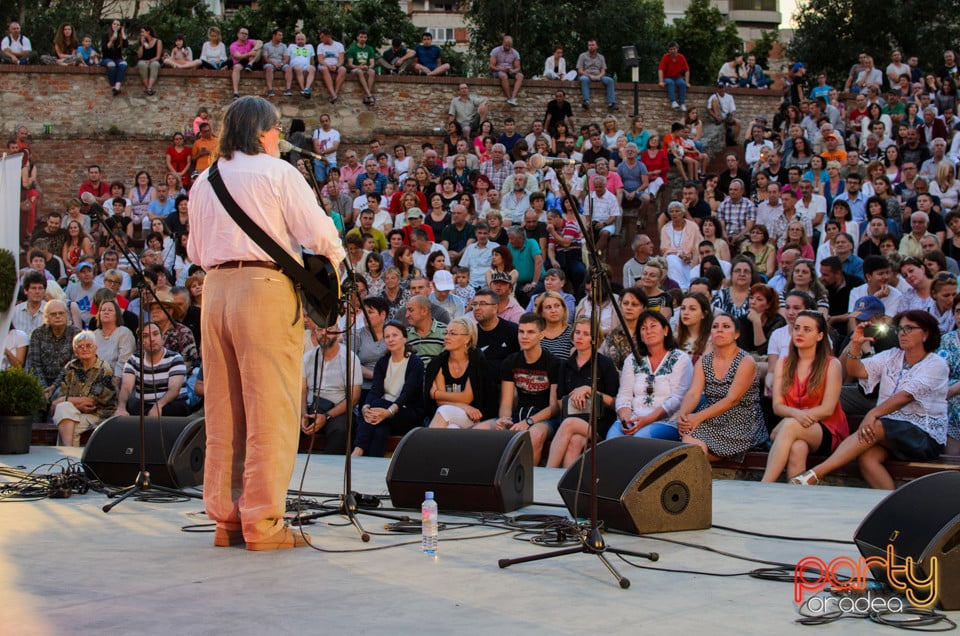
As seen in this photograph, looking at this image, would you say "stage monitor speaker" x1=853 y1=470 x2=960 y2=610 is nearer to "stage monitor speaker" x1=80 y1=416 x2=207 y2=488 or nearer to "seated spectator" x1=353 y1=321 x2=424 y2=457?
"stage monitor speaker" x1=80 y1=416 x2=207 y2=488

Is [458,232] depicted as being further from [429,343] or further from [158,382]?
[158,382]

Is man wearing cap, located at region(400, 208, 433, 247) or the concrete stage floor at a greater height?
man wearing cap, located at region(400, 208, 433, 247)

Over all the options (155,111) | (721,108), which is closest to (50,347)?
(155,111)

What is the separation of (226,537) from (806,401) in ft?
13.3

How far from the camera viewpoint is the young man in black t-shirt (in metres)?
8.20

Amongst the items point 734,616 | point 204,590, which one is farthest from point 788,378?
point 204,590

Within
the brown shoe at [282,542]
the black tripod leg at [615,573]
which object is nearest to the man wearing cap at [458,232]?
the brown shoe at [282,542]

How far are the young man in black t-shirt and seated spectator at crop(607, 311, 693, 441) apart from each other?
24.6 inches

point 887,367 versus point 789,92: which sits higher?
point 789,92

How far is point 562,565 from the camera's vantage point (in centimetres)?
439

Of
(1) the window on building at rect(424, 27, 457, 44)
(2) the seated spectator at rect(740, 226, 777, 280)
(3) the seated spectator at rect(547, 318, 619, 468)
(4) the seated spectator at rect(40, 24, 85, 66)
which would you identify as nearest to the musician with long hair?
(3) the seated spectator at rect(547, 318, 619, 468)

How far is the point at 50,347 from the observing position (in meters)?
10.0

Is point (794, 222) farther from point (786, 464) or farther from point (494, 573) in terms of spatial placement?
point (494, 573)

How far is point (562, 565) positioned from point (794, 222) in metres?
7.88
